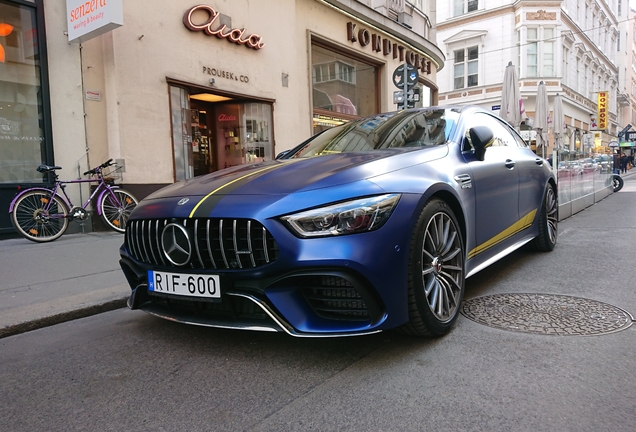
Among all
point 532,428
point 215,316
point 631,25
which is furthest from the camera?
point 631,25

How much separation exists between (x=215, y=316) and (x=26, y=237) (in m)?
4.98

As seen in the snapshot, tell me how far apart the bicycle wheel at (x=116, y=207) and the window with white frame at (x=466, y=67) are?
30.3 meters

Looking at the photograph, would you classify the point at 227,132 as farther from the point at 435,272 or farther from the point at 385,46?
the point at 435,272

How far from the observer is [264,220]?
2387 mm

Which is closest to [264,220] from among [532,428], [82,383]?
[82,383]

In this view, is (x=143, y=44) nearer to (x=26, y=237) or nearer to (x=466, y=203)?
(x=26, y=237)

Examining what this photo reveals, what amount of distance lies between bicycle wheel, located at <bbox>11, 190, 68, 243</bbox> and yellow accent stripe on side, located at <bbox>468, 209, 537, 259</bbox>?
5.67 meters

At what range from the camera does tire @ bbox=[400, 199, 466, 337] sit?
2582 mm

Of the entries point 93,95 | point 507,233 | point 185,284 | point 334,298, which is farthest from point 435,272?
point 93,95

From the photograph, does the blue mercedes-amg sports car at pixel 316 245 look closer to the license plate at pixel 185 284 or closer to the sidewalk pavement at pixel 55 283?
the license plate at pixel 185 284

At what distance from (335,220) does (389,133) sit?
5.08ft

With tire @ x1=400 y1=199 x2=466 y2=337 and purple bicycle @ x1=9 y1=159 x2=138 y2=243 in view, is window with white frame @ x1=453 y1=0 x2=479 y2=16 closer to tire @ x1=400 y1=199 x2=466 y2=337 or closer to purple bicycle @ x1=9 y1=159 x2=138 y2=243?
purple bicycle @ x1=9 y1=159 x2=138 y2=243

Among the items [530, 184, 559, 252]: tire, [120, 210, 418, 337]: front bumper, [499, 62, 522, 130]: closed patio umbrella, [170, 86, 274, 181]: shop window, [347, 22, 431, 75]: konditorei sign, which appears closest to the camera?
[120, 210, 418, 337]: front bumper

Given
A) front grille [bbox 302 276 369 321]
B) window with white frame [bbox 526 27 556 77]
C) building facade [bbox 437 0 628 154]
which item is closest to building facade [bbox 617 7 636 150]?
building facade [bbox 437 0 628 154]
